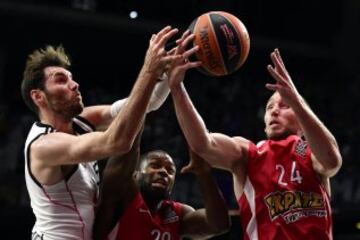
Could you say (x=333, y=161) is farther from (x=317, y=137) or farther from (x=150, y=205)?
(x=150, y=205)

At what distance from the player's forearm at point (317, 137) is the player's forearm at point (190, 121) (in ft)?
1.53

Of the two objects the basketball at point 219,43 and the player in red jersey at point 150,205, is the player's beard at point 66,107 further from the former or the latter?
the basketball at point 219,43

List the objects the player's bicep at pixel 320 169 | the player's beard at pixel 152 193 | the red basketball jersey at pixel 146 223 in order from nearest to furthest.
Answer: the player's bicep at pixel 320 169, the red basketball jersey at pixel 146 223, the player's beard at pixel 152 193

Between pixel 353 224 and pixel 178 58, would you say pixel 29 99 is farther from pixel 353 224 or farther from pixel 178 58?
pixel 353 224


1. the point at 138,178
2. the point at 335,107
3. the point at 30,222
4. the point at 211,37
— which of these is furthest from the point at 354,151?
the point at 211,37

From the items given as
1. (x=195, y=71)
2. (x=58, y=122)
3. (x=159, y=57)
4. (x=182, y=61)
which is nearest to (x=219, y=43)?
(x=182, y=61)

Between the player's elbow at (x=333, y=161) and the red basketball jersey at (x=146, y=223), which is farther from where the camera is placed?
the red basketball jersey at (x=146, y=223)

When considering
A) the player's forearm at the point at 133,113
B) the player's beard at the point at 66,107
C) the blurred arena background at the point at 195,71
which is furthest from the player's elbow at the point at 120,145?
the blurred arena background at the point at 195,71

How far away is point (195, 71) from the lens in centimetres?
1341

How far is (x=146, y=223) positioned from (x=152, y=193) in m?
0.22

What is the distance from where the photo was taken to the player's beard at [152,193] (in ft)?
12.8

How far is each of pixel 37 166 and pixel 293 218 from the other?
51.5 inches

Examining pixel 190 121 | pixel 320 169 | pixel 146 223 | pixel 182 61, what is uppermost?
pixel 182 61

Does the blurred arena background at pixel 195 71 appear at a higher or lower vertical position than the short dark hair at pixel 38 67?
lower
